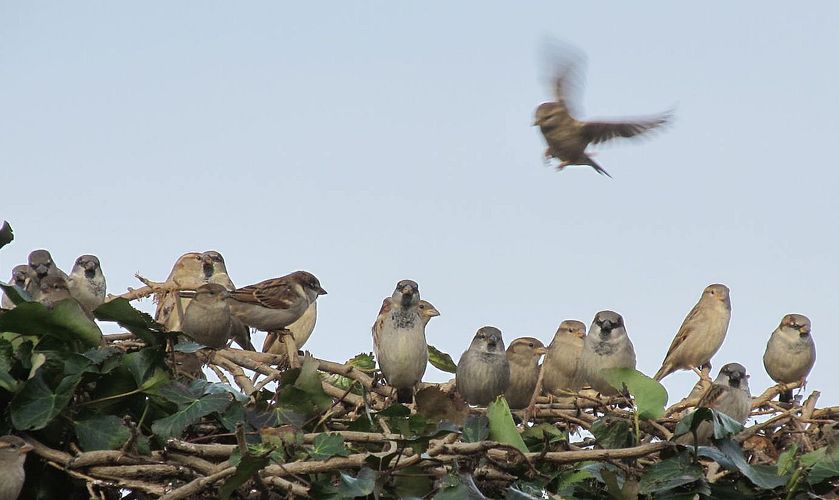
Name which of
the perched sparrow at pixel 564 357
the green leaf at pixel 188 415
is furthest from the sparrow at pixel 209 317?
the green leaf at pixel 188 415

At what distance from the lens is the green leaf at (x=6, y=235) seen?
3.61 m

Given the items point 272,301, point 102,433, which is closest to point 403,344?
point 272,301

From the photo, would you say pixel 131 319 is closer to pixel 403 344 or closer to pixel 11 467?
pixel 11 467

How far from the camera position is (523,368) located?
6000 mm

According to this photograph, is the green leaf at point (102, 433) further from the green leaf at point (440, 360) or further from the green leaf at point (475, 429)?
the green leaf at point (440, 360)

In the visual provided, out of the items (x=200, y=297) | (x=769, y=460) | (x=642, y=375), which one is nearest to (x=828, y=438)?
(x=769, y=460)

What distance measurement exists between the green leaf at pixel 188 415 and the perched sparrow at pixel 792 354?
3948mm

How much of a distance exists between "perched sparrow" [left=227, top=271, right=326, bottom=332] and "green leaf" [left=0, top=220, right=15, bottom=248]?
2484 mm

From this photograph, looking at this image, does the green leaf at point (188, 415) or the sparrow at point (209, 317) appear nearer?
the green leaf at point (188, 415)

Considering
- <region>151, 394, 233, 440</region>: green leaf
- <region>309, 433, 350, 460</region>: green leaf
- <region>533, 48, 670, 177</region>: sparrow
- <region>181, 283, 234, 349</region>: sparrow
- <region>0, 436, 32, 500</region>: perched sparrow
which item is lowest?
<region>0, 436, 32, 500</region>: perched sparrow

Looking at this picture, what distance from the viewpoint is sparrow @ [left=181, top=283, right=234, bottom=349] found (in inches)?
209

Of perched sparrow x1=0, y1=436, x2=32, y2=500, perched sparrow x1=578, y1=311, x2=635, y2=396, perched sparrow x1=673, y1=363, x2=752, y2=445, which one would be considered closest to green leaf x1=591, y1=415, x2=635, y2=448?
perched sparrow x1=673, y1=363, x2=752, y2=445

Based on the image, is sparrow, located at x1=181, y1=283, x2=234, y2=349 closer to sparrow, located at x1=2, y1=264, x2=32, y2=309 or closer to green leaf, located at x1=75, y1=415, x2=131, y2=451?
sparrow, located at x1=2, y1=264, x2=32, y2=309

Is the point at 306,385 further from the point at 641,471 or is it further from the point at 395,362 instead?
the point at 395,362
